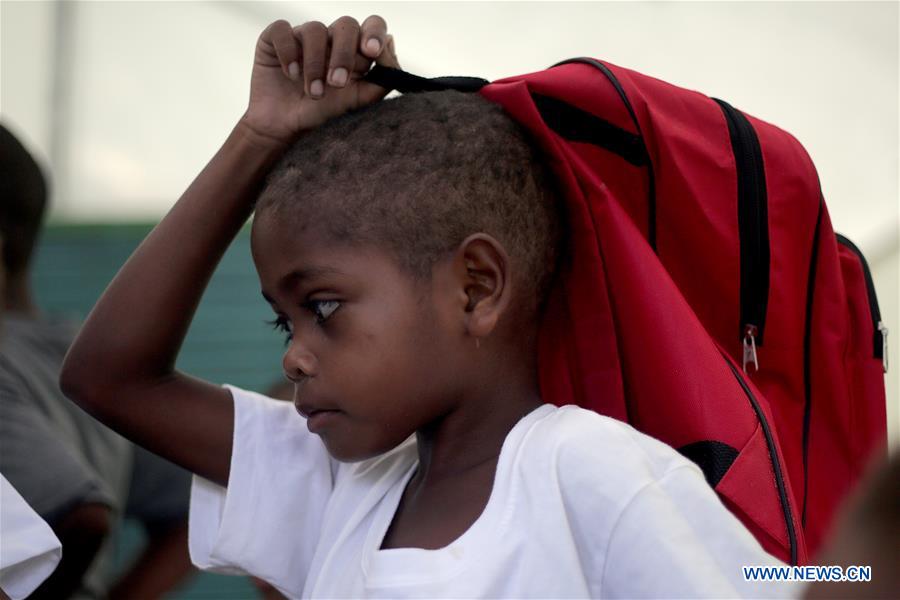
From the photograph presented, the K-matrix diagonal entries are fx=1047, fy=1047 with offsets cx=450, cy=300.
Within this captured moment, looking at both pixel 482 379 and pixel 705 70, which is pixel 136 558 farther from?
pixel 705 70

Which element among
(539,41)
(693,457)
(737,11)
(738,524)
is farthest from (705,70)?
(738,524)

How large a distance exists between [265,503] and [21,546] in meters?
0.27

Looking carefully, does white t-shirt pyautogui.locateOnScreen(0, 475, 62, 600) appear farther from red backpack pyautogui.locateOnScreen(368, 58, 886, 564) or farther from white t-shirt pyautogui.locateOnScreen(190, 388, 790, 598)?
red backpack pyautogui.locateOnScreen(368, 58, 886, 564)

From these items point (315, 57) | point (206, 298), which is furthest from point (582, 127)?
point (206, 298)

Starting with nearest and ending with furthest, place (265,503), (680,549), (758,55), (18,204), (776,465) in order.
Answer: (680,549) → (776,465) → (265,503) → (18,204) → (758,55)

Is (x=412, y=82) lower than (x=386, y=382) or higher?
higher

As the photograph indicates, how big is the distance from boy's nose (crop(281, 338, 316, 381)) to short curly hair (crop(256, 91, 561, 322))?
12 centimetres

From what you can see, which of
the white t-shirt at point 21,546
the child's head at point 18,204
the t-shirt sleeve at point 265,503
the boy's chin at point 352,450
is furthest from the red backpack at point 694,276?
the child's head at point 18,204

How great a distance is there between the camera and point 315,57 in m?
1.17

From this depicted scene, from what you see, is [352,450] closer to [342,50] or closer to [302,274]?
[302,274]

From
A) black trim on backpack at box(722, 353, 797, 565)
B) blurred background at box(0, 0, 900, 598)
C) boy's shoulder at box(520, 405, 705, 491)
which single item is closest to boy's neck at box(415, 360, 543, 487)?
boy's shoulder at box(520, 405, 705, 491)

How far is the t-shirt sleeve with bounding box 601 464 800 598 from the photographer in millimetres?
856

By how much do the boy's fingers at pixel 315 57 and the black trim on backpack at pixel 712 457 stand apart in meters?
0.56

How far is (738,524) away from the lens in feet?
3.00
